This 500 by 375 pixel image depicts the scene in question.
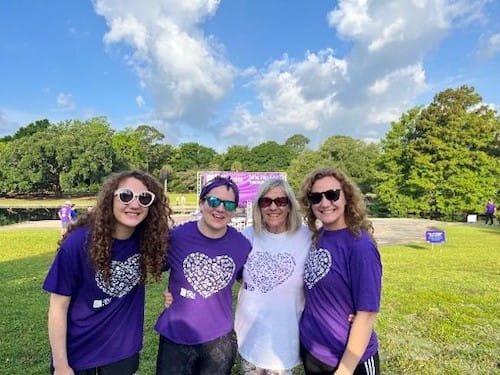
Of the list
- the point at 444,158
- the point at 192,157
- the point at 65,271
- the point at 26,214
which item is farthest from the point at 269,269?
the point at 192,157

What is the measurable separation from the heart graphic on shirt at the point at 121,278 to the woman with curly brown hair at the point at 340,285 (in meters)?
0.90

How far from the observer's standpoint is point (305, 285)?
2.08 metres

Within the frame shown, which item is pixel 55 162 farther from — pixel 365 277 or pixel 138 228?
pixel 365 277

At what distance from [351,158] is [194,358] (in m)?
40.0

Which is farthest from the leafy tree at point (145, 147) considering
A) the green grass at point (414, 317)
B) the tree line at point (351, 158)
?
the green grass at point (414, 317)

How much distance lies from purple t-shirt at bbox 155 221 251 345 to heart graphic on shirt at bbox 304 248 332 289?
400 mm

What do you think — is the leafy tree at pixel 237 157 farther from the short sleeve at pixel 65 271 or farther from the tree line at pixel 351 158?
the short sleeve at pixel 65 271

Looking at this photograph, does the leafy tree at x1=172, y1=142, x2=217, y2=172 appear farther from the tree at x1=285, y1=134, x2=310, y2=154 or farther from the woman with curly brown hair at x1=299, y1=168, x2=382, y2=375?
the woman with curly brown hair at x1=299, y1=168, x2=382, y2=375

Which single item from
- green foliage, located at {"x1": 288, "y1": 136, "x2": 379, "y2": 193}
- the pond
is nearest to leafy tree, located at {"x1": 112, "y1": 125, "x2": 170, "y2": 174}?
the pond

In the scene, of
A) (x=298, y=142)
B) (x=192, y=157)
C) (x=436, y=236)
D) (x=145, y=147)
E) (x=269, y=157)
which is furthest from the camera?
(x=298, y=142)

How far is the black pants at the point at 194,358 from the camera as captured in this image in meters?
2.05

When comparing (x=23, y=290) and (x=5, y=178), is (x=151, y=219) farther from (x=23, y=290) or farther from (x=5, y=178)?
(x=5, y=178)

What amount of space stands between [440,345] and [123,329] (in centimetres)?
353

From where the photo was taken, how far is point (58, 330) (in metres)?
1.79
